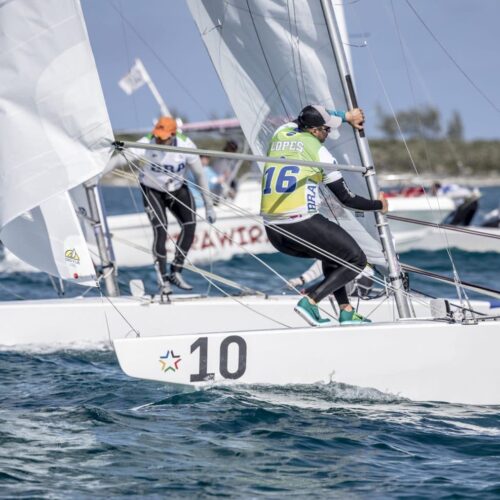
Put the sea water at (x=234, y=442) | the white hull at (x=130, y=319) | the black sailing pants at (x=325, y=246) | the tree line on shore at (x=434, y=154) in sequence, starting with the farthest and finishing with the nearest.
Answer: the tree line on shore at (x=434, y=154)
the white hull at (x=130, y=319)
the black sailing pants at (x=325, y=246)
the sea water at (x=234, y=442)

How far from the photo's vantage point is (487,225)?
53.1 feet

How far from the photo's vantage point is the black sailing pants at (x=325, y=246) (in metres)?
5.89

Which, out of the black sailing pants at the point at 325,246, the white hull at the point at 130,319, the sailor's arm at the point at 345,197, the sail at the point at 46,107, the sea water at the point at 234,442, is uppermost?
the sail at the point at 46,107

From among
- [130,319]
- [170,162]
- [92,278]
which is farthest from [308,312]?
[170,162]

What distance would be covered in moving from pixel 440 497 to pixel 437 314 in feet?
6.27

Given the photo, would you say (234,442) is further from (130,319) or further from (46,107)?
(130,319)

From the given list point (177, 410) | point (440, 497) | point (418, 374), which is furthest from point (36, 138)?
point (440, 497)

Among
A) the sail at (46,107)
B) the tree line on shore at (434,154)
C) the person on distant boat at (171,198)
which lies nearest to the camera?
the sail at (46,107)

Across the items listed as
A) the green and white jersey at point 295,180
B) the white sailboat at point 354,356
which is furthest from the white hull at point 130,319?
the green and white jersey at point 295,180

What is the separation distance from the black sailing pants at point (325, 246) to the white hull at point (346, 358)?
0.30 m

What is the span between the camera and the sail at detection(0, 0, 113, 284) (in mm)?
5613

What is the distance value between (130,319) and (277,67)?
227cm

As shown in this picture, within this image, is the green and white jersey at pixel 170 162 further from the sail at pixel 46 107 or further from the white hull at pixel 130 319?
the sail at pixel 46 107

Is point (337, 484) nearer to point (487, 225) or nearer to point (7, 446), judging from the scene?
point (7, 446)
